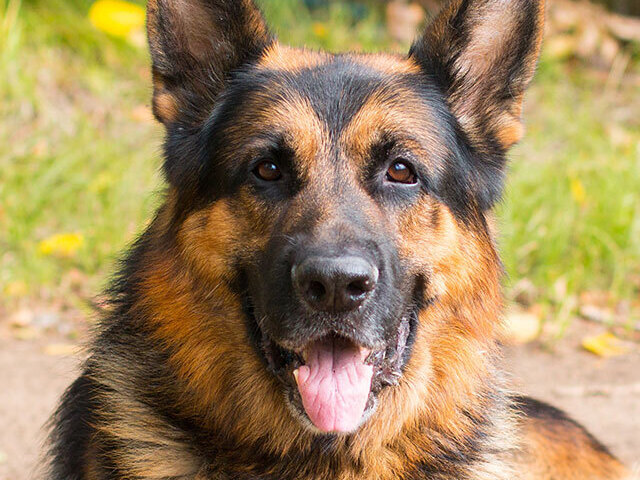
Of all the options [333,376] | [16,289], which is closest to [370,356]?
[333,376]

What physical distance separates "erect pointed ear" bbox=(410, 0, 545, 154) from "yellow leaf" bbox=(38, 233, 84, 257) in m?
3.81

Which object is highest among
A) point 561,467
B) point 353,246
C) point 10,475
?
point 353,246

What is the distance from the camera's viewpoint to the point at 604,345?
20.1ft

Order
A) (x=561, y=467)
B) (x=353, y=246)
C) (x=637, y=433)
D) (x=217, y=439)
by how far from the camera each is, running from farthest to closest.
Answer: (x=637, y=433) → (x=561, y=467) → (x=217, y=439) → (x=353, y=246)

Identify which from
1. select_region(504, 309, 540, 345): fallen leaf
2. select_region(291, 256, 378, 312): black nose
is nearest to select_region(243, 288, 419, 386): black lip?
select_region(291, 256, 378, 312): black nose

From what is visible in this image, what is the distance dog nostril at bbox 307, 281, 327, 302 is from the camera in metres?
2.86

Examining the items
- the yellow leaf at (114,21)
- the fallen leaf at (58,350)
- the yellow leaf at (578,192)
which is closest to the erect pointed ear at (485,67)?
the fallen leaf at (58,350)

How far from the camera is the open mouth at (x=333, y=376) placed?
3029mm

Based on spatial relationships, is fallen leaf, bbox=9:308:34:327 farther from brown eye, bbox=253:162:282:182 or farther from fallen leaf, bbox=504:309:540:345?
fallen leaf, bbox=504:309:540:345

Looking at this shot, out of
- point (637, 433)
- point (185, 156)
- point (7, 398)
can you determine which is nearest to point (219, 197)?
point (185, 156)

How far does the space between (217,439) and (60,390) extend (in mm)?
2509

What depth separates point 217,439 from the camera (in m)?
3.29

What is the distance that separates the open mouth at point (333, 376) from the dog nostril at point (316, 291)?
0.62ft

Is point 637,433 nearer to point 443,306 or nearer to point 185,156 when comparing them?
point 443,306
